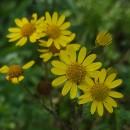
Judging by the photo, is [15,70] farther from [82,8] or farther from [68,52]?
[82,8]

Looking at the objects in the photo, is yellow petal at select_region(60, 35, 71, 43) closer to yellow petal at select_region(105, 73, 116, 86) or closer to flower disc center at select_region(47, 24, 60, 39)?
flower disc center at select_region(47, 24, 60, 39)

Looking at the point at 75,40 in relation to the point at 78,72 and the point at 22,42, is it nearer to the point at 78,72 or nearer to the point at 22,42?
the point at 22,42

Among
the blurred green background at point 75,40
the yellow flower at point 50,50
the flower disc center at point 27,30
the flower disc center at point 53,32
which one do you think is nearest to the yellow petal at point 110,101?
the yellow flower at point 50,50

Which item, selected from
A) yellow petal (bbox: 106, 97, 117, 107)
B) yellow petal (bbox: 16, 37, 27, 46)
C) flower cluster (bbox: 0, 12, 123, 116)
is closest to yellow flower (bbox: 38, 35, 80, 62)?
flower cluster (bbox: 0, 12, 123, 116)

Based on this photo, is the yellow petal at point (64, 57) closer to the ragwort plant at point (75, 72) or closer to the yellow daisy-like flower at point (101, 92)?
the ragwort plant at point (75, 72)

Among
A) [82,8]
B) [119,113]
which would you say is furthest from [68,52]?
[82,8]

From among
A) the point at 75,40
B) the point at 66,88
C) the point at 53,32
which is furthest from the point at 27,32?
the point at 75,40
